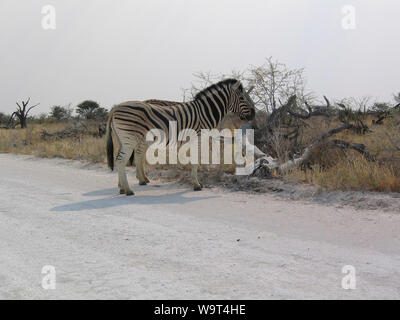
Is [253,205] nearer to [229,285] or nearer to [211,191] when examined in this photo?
[211,191]

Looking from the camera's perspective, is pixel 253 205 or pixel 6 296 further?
pixel 253 205

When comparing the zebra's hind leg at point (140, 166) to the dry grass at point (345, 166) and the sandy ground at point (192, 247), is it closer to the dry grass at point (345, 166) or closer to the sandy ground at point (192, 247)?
the dry grass at point (345, 166)

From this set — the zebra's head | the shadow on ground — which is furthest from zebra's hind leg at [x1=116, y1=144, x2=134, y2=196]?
the zebra's head

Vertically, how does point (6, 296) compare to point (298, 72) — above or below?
below

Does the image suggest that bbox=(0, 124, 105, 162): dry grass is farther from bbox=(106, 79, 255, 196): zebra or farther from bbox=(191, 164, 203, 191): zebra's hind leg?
bbox=(191, 164, 203, 191): zebra's hind leg

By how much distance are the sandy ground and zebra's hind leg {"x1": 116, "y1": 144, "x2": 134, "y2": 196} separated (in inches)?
9.8

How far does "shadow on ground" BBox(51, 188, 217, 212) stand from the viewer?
678 centimetres

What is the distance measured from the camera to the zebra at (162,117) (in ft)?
27.4

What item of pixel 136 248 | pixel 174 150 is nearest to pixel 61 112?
pixel 174 150

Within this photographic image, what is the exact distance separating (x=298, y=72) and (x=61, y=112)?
3108 centimetres

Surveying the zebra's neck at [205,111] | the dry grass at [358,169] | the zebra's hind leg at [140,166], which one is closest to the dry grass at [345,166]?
the dry grass at [358,169]

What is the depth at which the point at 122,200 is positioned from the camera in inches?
293

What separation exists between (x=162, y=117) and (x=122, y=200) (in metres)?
2.04

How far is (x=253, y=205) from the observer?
6.90 meters
